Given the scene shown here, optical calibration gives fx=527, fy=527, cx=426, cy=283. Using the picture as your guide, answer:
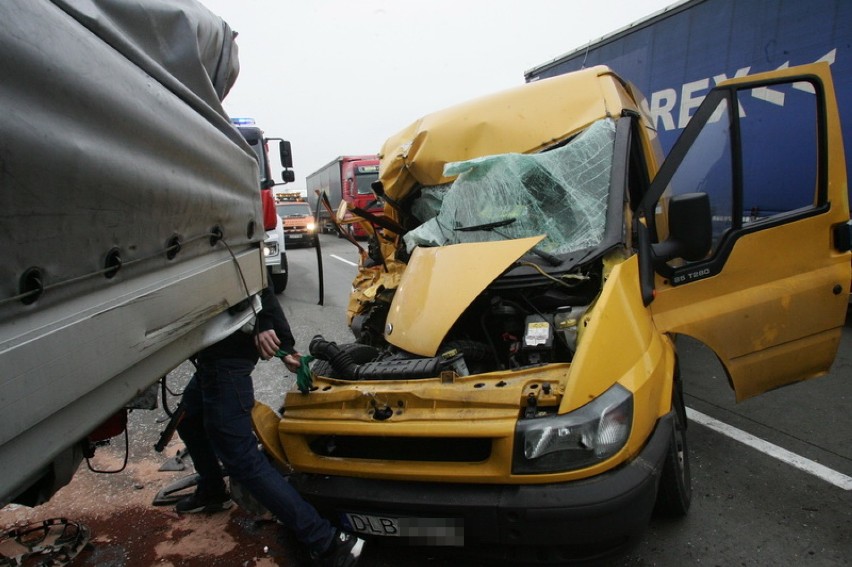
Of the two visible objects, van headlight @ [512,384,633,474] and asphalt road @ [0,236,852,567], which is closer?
van headlight @ [512,384,633,474]

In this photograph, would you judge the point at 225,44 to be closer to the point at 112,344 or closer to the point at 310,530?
the point at 112,344

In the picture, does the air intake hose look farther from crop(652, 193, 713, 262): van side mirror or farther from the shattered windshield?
crop(652, 193, 713, 262): van side mirror

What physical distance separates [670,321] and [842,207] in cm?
135

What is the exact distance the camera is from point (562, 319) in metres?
2.47

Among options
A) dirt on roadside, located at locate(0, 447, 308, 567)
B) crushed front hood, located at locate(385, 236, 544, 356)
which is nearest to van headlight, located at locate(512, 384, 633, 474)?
crushed front hood, located at locate(385, 236, 544, 356)

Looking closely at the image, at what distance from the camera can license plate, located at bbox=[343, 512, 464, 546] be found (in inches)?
76.1

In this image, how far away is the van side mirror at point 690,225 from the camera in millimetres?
2359

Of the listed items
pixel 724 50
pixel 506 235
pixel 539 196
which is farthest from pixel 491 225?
pixel 724 50

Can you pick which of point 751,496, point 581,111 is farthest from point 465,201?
point 751,496

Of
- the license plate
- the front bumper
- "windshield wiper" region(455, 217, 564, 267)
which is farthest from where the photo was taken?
"windshield wiper" region(455, 217, 564, 267)

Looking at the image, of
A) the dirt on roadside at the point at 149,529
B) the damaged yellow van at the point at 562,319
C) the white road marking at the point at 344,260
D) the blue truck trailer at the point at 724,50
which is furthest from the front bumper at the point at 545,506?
the white road marking at the point at 344,260

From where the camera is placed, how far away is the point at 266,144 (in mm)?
8742

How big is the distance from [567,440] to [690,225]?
1.20m

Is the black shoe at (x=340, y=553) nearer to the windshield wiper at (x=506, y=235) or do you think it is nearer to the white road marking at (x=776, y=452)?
the windshield wiper at (x=506, y=235)
